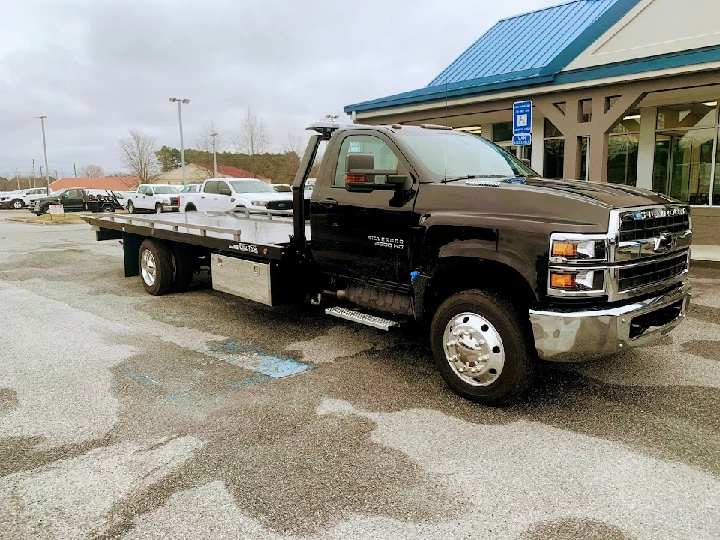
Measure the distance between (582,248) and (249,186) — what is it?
56.9ft

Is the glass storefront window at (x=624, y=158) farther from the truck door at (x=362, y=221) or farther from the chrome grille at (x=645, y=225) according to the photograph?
the truck door at (x=362, y=221)

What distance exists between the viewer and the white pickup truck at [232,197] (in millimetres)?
18152

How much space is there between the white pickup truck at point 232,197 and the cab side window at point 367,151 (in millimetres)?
12103

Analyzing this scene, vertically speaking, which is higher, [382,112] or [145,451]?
[382,112]

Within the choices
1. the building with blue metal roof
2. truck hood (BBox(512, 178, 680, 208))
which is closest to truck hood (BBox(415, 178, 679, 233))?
truck hood (BBox(512, 178, 680, 208))

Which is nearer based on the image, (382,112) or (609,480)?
(609,480)

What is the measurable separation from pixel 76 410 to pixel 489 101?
10668mm

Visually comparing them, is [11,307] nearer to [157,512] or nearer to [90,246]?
[157,512]

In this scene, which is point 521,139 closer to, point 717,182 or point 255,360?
point 255,360

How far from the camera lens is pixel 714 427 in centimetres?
397

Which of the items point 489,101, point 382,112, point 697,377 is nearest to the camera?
point 697,377

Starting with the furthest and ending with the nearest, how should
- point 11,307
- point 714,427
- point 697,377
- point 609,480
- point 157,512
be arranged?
point 11,307, point 697,377, point 714,427, point 609,480, point 157,512

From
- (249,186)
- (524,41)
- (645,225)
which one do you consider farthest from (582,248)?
(249,186)

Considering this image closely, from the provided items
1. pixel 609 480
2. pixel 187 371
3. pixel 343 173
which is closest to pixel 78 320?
pixel 187 371
